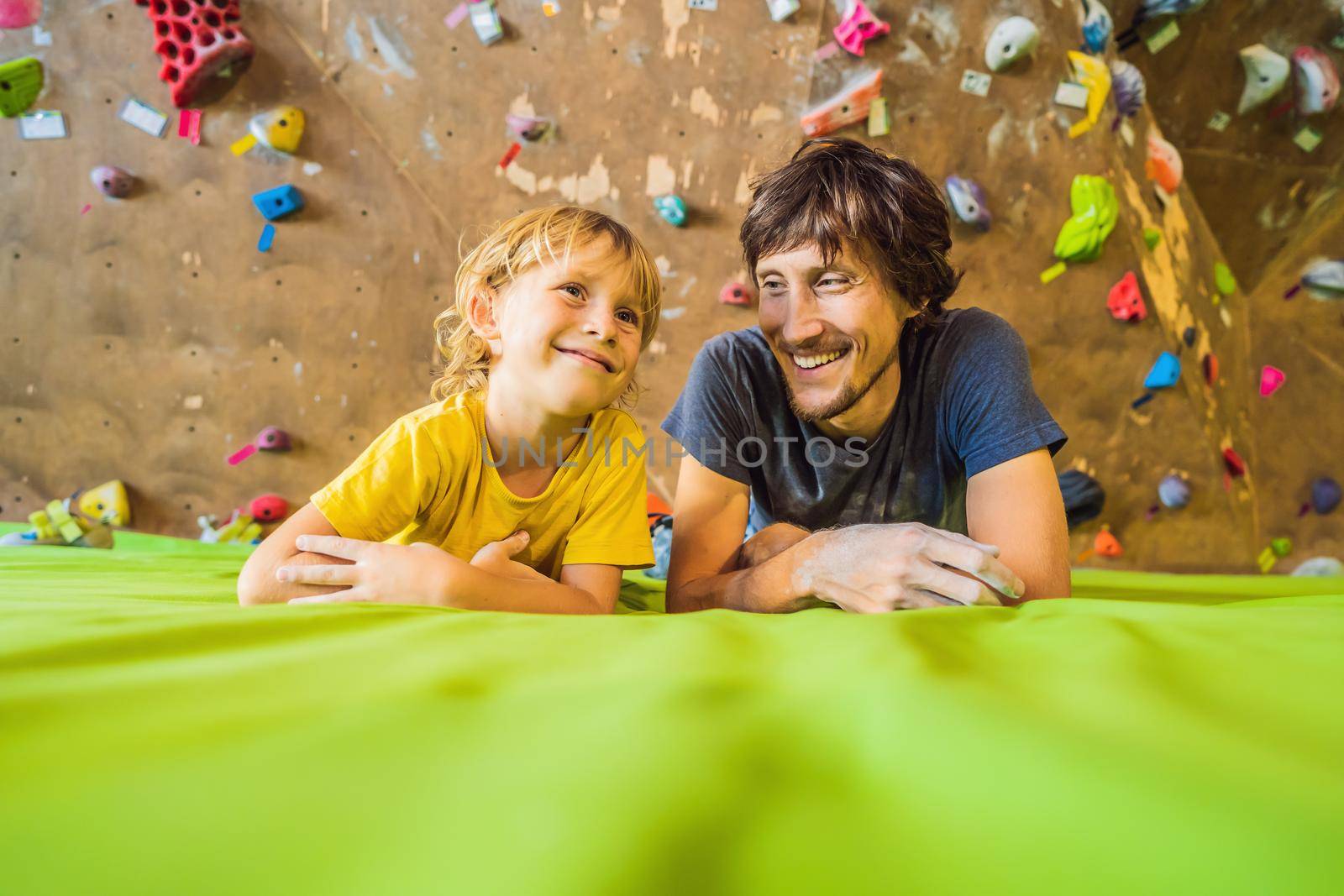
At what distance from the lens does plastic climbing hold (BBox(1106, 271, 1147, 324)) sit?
7.41ft

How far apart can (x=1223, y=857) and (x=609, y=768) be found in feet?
0.68

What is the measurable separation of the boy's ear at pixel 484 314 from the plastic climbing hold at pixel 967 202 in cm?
159

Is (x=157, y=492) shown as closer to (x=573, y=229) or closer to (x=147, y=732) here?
(x=573, y=229)

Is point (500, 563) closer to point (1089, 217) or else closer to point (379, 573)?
point (379, 573)

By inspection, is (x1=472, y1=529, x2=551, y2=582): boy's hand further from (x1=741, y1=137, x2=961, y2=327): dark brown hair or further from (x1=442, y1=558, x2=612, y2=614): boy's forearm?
(x1=741, y1=137, x2=961, y2=327): dark brown hair

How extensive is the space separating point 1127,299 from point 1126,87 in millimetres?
676

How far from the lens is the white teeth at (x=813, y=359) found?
3.43 feet

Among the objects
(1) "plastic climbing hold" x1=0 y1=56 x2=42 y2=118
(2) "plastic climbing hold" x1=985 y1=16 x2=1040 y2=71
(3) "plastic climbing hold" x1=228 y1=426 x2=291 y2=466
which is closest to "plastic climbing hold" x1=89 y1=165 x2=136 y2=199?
(1) "plastic climbing hold" x1=0 y1=56 x2=42 y2=118

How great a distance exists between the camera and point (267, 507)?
2148 millimetres

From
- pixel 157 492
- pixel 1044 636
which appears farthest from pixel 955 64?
pixel 157 492

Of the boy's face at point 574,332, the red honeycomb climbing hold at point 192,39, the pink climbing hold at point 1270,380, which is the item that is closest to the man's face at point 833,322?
the boy's face at point 574,332

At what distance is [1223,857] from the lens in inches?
9.4

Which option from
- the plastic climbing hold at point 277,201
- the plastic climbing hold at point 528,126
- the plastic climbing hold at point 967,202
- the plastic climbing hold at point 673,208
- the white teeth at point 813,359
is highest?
the plastic climbing hold at point 528,126

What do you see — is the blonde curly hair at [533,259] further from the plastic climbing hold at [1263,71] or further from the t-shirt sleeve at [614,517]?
the plastic climbing hold at [1263,71]
